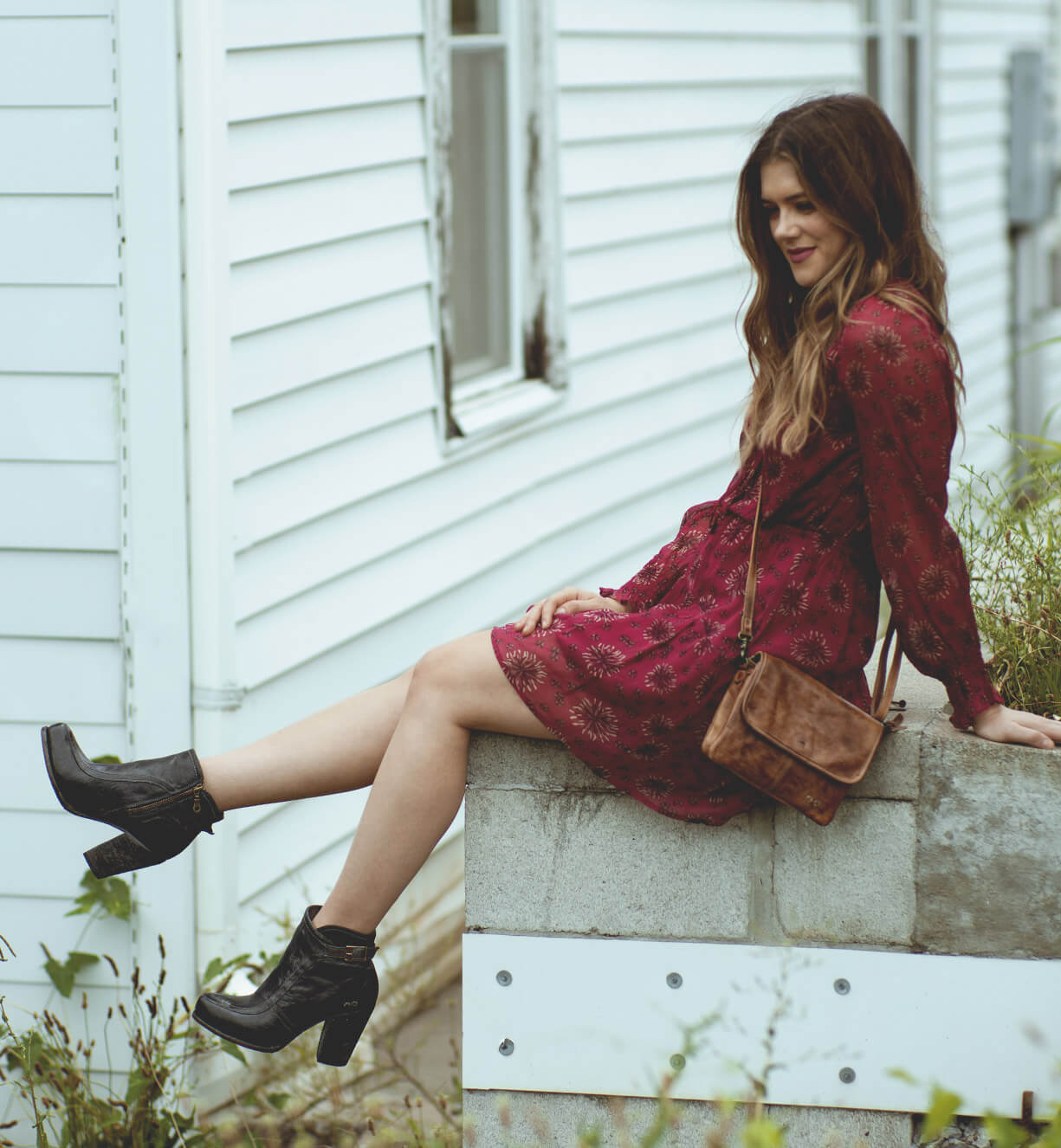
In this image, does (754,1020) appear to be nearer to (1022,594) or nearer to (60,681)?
(1022,594)

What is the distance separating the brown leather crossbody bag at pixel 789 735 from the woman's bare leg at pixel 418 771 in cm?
33

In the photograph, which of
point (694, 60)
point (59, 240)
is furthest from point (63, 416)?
point (694, 60)

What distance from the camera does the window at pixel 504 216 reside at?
15.2 feet

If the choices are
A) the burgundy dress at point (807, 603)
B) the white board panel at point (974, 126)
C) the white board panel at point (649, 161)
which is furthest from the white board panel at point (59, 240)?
the white board panel at point (974, 126)

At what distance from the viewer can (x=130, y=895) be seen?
11.1 feet

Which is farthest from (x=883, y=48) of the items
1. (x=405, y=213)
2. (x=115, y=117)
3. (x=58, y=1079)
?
(x=58, y=1079)

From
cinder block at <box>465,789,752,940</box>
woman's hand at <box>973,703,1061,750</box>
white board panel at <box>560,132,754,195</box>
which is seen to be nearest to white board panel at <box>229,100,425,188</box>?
white board panel at <box>560,132,754,195</box>

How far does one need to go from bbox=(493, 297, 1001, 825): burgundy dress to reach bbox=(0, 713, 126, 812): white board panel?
1186 millimetres

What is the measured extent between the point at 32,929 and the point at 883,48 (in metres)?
6.15

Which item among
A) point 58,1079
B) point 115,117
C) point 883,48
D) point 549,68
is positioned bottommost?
point 58,1079

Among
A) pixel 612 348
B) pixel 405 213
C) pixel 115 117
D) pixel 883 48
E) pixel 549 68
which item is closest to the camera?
pixel 115 117

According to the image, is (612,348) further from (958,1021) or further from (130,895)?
(958,1021)

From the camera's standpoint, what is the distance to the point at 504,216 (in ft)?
15.8

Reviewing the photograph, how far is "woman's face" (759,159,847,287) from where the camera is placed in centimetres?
245
